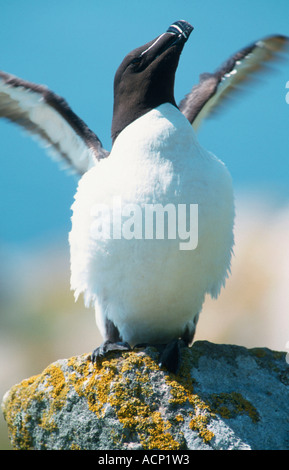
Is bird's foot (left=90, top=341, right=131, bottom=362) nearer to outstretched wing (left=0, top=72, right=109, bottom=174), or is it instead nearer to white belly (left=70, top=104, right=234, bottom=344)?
white belly (left=70, top=104, right=234, bottom=344)

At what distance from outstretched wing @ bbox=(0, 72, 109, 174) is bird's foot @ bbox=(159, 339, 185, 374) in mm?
3034

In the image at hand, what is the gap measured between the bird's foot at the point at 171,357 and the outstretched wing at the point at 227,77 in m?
3.68

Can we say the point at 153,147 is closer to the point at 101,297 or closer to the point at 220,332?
the point at 101,297

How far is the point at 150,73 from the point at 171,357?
285 centimetres

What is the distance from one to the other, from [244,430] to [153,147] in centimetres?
263

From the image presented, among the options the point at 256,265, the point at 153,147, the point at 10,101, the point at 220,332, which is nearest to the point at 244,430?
the point at 153,147

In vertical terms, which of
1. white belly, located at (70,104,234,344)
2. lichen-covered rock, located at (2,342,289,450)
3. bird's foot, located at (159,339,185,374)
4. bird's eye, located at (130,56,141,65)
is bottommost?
lichen-covered rock, located at (2,342,289,450)

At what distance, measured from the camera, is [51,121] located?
7422 millimetres

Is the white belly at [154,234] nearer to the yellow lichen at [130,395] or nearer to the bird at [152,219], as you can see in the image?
the bird at [152,219]

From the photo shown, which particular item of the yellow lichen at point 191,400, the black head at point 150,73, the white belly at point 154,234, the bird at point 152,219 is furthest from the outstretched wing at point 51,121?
the yellow lichen at point 191,400

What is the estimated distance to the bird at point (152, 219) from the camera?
507cm

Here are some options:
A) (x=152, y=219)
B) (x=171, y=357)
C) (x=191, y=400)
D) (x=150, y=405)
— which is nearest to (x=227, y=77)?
(x=152, y=219)

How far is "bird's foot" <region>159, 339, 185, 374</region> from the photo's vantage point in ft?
16.4

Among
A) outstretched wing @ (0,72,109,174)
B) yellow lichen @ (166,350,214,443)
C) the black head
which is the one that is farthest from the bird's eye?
yellow lichen @ (166,350,214,443)
